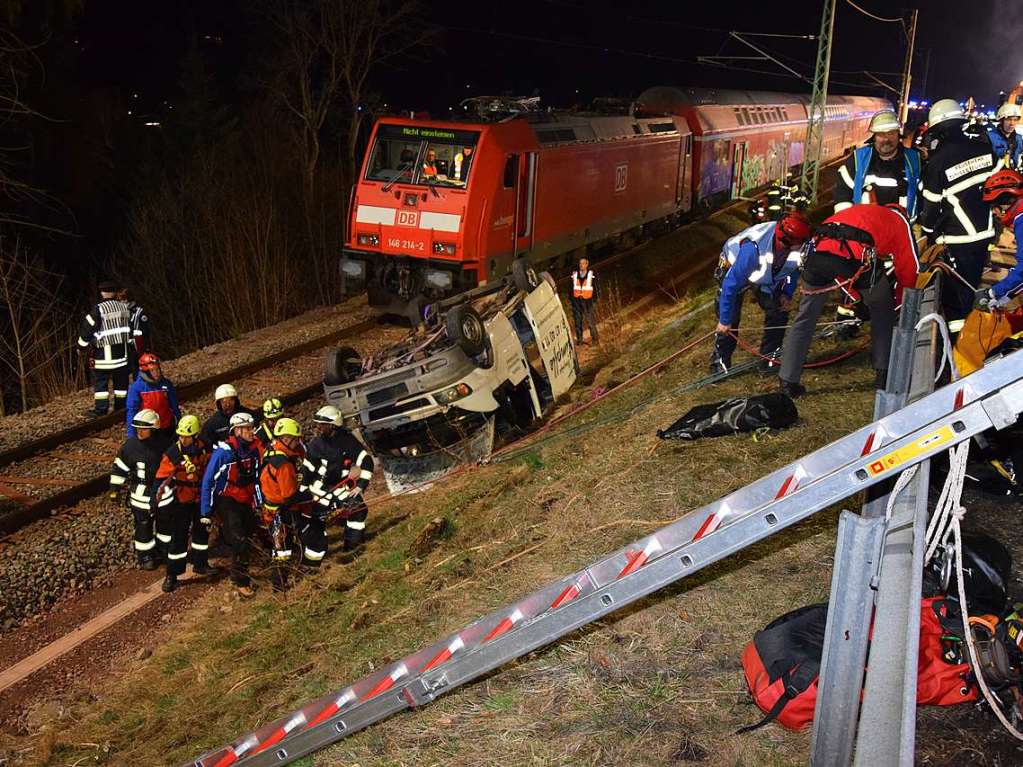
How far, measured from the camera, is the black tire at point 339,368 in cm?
880

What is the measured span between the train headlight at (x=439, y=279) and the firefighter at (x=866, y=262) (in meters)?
7.25

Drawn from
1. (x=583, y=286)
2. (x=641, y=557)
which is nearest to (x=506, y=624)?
(x=641, y=557)

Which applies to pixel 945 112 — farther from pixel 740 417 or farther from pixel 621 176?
pixel 621 176

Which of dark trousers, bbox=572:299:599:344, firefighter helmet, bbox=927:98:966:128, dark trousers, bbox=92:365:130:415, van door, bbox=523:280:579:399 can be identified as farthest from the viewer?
dark trousers, bbox=572:299:599:344

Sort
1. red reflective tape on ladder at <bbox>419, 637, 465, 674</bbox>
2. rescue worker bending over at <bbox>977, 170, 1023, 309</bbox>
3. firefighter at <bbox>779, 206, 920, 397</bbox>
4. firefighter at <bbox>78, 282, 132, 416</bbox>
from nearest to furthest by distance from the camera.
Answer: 1. red reflective tape on ladder at <bbox>419, 637, 465, 674</bbox>
2. rescue worker bending over at <bbox>977, 170, 1023, 309</bbox>
3. firefighter at <bbox>779, 206, 920, 397</bbox>
4. firefighter at <bbox>78, 282, 132, 416</bbox>

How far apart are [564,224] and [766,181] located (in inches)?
560

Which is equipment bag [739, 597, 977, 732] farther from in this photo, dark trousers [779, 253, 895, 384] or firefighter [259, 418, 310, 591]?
firefighter [259, 418, 310, 591]

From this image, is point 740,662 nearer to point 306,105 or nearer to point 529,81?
point 306,105

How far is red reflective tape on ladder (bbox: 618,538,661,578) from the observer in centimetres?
295

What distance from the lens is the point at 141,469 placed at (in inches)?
295

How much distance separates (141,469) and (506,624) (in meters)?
5.14

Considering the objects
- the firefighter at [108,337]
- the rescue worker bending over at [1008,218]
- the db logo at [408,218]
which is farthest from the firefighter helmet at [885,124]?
the firefighter at [108,337]

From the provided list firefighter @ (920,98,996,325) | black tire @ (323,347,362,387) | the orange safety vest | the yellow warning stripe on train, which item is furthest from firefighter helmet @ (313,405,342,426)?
the orange safety vest

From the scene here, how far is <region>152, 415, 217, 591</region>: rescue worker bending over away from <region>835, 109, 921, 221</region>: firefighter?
568cm
